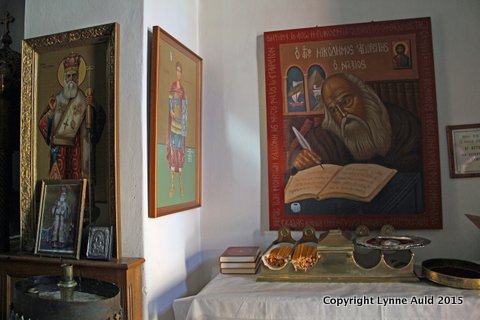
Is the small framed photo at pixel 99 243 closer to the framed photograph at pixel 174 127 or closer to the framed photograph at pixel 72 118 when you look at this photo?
the framed photograph at pixel 72 118

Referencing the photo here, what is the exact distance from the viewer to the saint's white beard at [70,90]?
1644 millimetres

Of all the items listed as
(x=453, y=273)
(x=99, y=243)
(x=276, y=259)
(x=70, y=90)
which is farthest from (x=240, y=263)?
(x=70, y=90)

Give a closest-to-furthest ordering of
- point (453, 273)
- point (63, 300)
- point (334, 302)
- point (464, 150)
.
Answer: point (63, 300) → point (334, 302) → point (453, 273) → point (464, 150)

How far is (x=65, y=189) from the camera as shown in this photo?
160 cm

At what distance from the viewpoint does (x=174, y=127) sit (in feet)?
5.88

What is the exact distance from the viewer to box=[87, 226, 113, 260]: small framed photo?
1.49 metres

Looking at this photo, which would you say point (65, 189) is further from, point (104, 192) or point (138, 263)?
point (138, 263)

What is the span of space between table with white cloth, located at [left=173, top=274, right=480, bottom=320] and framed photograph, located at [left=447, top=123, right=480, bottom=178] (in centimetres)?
67

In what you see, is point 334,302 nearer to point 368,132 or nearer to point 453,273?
point 453,273

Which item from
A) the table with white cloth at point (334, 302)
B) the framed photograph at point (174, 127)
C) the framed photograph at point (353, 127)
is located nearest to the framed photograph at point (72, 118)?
the framed photograph at point (174, 127)

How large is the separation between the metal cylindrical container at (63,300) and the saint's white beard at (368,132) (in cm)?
134

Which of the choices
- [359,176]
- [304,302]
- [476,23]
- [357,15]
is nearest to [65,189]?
[304,302]

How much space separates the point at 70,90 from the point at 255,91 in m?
0.96

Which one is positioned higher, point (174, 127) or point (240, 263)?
point (174, 127)
